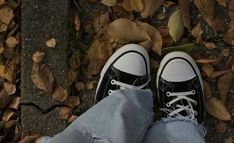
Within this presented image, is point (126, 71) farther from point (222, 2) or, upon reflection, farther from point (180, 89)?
point (222, 2)

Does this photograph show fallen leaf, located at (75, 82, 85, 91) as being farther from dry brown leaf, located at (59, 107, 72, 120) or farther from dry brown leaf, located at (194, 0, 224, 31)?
dry brown leaf, located at (194, 0, 224, 31)

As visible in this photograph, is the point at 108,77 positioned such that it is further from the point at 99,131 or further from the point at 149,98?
the point at 99,131

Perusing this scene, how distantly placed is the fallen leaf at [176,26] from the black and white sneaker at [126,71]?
0.39 ft

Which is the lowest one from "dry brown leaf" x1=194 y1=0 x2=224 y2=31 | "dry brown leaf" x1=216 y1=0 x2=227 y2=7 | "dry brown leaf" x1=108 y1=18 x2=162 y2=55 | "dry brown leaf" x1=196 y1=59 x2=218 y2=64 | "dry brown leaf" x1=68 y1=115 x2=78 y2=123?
"dry brown leaf" x1=68 y1=115 x2=78 y2=123

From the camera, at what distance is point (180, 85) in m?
1.69

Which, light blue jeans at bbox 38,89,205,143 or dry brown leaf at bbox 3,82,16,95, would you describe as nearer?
light blue jeans at bbox 38,89,205,143

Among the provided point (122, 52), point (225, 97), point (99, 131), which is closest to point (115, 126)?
point (99, 131)

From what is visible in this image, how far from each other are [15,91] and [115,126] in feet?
1.62

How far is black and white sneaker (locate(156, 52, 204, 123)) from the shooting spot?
168 centimetres

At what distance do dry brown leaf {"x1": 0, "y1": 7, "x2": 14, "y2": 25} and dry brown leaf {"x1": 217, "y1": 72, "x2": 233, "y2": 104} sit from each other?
2.62 feet

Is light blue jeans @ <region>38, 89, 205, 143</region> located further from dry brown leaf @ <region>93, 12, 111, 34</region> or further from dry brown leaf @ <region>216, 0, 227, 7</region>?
dry brown leaf @ <region>216, 0, 227, 7</region>

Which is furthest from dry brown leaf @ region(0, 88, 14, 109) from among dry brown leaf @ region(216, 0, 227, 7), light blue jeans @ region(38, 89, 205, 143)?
dry brown leaf @ region(216, 0, 227, 7)

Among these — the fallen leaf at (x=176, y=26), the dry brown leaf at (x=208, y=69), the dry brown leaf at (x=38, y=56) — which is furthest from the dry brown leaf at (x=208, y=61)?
the dry brown leaf at (x=38, y=56)

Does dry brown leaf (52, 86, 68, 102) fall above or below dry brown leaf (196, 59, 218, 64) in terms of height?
below
